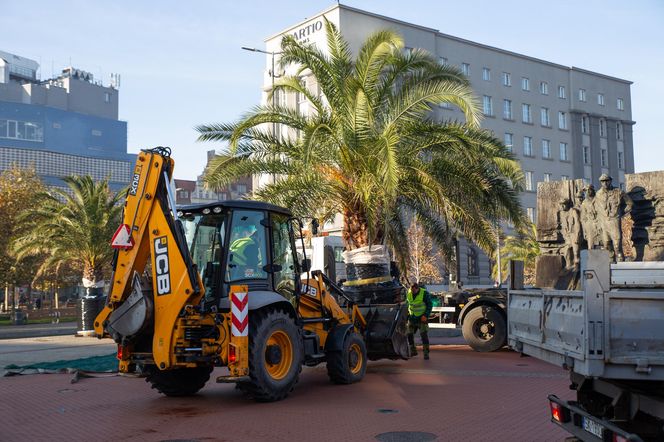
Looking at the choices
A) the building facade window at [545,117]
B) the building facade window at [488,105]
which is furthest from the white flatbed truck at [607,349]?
the building facade window at [545,117]

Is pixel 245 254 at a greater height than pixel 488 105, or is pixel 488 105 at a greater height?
pixel 488 105

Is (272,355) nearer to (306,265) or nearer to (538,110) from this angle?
(306,265)

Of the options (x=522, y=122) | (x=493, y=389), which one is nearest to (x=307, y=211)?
(x=493, y=389)

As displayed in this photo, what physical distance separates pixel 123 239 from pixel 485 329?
34.4ft

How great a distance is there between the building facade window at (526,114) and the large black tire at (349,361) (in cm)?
5180

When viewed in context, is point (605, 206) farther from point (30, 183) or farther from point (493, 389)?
point (30, 183)

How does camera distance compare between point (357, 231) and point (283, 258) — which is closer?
point (283, 258)

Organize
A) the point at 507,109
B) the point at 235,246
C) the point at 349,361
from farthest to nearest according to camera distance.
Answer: the point at 507,109
the point at 349,361
the point at 235,246

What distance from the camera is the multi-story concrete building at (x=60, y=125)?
100750 mm

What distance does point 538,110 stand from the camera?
62156mm

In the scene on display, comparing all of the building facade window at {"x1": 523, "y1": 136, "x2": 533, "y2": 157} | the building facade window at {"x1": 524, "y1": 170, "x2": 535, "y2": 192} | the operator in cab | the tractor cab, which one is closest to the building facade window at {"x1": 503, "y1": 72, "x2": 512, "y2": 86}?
the building facade window at {"x1": 523, "y1": 136, "x2": 533, "y2": 157}

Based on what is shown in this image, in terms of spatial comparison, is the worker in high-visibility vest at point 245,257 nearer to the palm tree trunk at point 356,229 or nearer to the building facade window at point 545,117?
→ the palm tree trunk at point 356,229

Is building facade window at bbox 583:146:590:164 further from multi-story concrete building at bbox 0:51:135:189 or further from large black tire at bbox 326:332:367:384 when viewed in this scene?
multi-story concrete building at bbox 0:51:135:189

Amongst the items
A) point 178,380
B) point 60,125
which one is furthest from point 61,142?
point 178,380
